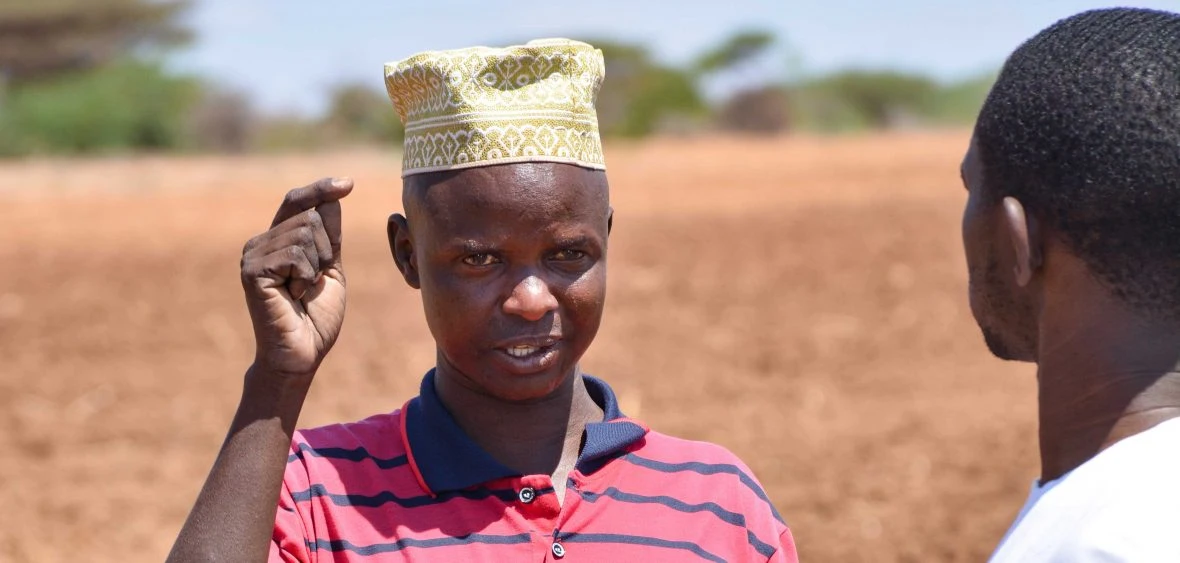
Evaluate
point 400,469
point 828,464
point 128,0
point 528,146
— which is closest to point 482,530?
point 400,469

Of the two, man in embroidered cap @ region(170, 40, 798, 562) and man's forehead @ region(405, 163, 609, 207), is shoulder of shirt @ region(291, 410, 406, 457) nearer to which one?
man in embroidered cap @ region(170, 40, 798, 562)

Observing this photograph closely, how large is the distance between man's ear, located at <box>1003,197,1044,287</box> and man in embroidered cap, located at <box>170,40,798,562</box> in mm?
693

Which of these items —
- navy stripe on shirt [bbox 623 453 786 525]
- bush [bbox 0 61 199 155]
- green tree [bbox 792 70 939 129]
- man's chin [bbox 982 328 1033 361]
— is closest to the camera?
man's chin [bbox 982 328 1033 361]

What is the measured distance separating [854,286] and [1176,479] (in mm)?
8541

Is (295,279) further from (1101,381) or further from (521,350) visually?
(1101,381)

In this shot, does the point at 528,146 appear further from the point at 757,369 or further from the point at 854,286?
the point at 854,286

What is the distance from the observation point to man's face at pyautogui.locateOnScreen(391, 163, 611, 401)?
225 centimetres

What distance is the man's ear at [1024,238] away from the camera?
6.18 feet

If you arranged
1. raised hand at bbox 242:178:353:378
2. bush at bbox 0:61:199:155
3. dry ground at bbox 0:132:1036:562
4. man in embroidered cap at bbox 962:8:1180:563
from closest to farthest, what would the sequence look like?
man in embroidered cap at bbox 962:8:1180:563
raised hand at bbox 242:178:353:378
dry ground at bbox 0:132:1036:562
bush at bbox 0:61:199:155

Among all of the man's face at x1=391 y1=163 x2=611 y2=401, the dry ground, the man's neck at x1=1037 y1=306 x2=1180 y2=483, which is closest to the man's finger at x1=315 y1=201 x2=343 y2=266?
the man's face at x1=391 y1=163 x2=611 y2=401

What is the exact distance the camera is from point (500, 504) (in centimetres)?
225

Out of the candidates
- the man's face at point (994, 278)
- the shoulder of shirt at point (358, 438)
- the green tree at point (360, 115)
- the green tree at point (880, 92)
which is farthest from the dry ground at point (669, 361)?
the green tree at point (880, 92)

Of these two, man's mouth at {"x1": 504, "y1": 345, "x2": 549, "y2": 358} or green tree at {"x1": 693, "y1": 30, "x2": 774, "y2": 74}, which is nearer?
man's mouth at {"x1": 504, "y1": 345, "x2": 549, "y2": 358}

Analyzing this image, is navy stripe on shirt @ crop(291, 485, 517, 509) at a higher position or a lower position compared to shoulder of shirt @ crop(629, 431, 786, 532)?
higher
